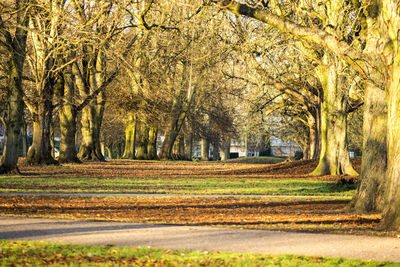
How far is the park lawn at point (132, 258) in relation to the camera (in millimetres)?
7090

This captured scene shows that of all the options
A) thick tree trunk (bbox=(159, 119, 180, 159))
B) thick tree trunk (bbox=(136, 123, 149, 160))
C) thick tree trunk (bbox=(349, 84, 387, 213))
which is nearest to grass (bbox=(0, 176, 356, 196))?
thick tree trunk (bbox=(349, 84, 387, 213))

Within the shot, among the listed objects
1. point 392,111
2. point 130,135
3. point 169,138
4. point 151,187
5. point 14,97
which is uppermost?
point 14,97

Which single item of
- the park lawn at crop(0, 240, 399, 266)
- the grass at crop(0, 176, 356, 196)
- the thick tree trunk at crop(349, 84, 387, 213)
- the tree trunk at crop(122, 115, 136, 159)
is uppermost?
the tree trunk at crop(122, 115, 136, 159)

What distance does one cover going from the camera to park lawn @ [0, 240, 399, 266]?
23.3 ft

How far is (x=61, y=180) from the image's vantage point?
2255 cm

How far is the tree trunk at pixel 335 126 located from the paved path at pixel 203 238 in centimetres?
1793

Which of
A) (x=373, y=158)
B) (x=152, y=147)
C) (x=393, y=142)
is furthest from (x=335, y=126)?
(x=152, y=147)

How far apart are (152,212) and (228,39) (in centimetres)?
1006

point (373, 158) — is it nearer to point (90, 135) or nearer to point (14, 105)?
point (14, 105)

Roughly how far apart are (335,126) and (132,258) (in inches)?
833

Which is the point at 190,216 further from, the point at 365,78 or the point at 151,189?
the point at 151,189

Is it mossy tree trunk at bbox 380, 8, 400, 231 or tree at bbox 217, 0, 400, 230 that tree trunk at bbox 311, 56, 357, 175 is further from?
mossy tree trunk at bbox 380, 8, 400, 231

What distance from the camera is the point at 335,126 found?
89.6ft

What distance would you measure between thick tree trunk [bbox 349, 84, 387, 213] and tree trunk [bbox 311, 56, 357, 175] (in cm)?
1260
